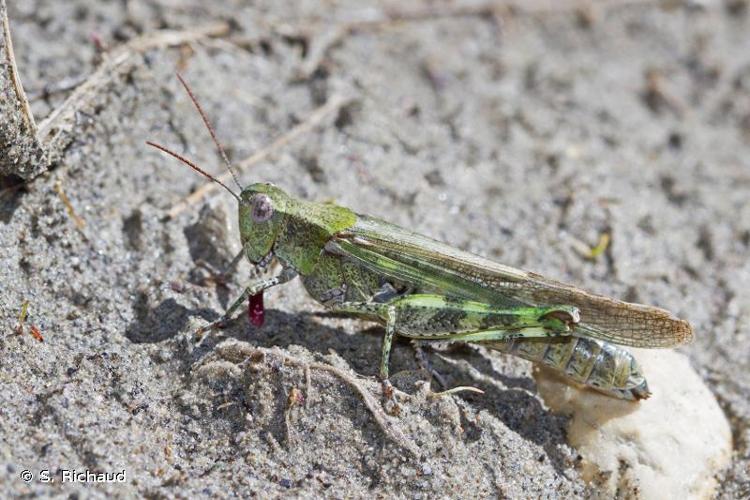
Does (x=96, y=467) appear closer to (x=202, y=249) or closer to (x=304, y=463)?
(x=304, y=463)

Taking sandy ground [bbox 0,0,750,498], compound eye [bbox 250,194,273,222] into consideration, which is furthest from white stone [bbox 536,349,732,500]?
compound eye [bbox 250,194,273,222]

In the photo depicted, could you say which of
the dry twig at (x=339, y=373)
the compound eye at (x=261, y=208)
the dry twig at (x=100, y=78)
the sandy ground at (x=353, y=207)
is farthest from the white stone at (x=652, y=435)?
the dry twig at (x=100, y=78)

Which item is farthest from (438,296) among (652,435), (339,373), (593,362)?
(652,435)

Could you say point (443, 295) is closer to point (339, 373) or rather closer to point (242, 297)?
point (339, 373)

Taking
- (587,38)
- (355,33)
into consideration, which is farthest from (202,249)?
(587,38)

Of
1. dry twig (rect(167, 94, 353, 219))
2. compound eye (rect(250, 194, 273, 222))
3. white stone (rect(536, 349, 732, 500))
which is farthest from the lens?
dry twig (rect(167, 94, 353, 219))

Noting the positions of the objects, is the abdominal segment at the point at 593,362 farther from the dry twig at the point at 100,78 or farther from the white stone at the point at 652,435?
the dry twig at the point at 100,78

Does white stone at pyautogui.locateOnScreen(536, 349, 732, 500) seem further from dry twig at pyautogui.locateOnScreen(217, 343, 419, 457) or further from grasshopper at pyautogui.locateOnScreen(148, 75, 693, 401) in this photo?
dry twig at pyautogui.locateOnScreen(217, 343, 419, 457)
